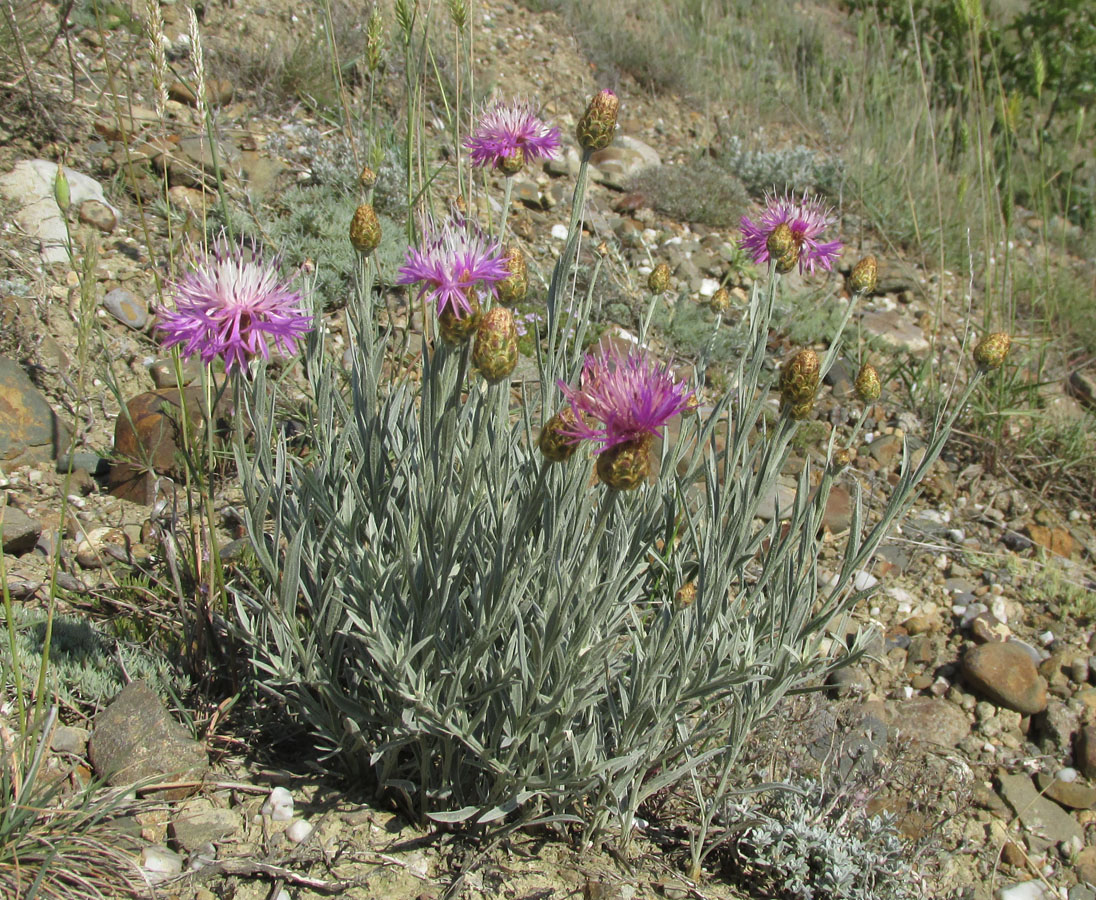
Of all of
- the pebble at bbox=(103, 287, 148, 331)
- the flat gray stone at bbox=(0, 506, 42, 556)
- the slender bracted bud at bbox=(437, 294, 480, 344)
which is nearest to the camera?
the slender bracted bud at bbox=(437, 294, 480, 344)

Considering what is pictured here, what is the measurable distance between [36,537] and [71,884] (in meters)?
1.25

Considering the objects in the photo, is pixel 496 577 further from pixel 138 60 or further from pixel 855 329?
pixel 138 60

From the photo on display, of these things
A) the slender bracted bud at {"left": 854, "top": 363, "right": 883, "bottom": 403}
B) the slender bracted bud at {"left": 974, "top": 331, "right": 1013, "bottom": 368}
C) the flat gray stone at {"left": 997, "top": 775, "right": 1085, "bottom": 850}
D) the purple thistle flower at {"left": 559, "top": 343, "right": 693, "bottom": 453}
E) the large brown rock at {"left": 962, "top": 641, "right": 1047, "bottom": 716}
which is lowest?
the flat gray stone at {"left": 997, "top": 775, "right": 1085, "bottom": 850}

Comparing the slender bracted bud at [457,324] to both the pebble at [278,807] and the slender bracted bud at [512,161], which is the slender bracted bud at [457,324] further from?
the pebble at [278,807]

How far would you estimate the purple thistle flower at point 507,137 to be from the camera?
2266 mm

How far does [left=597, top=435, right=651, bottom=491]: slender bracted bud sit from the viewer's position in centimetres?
145

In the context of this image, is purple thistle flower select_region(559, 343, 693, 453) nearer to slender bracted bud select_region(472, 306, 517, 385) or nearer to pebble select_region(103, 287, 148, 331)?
slender bracted bud select_region(472, 306, 517, 385)

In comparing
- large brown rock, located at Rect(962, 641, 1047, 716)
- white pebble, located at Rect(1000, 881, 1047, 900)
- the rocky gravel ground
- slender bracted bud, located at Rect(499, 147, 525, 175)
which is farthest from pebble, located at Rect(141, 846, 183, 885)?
large brown rock, located at Rect(962, 641, 1047, 716)

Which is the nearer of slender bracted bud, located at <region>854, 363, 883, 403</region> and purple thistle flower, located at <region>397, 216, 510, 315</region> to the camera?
purple thistle flower, located at <region>397, 216, 510, 315</region>

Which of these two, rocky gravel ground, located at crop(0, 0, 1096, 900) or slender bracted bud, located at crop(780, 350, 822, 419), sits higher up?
slender bracted bud, located at crop(780, 350, 822, 419)

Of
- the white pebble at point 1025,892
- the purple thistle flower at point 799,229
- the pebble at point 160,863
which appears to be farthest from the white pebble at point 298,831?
the white pebble at point 1025,892

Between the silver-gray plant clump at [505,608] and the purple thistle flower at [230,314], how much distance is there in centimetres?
15

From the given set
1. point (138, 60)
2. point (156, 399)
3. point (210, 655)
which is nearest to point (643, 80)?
point (138, 60)

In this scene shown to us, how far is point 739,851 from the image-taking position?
232 centimetres
